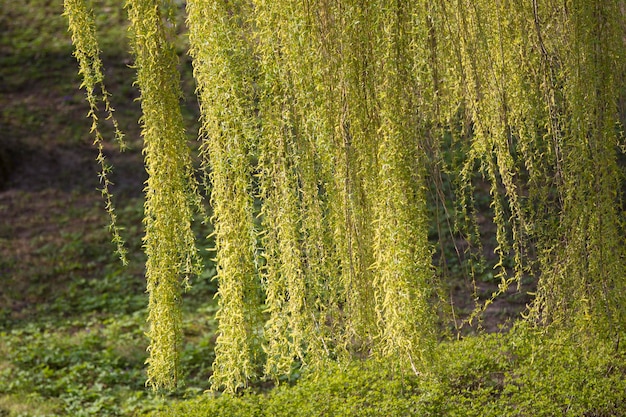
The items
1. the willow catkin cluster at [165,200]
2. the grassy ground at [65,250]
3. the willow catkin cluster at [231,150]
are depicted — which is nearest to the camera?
the willow catkin cluster at [231,150]

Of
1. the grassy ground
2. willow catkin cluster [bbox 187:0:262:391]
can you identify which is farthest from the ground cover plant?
the grassy ground

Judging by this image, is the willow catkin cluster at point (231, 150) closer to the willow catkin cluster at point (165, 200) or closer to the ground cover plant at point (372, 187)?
the ground cover plant at point (372, 187)

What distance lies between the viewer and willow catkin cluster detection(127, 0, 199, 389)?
9.70 ft

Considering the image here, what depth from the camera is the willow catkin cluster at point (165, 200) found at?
2955 millimetres

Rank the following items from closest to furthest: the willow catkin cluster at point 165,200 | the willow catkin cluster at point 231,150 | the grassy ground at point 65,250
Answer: the willow catkin cluster at point 231,150, the willow catkin cluster at point 165,200, the grassy ground at point 65,250

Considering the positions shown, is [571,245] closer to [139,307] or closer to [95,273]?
[139,307]

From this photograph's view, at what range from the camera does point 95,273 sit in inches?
335

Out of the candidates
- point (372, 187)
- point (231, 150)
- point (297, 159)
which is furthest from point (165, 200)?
point (372, 187)

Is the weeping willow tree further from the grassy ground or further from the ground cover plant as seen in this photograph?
the grassy ground

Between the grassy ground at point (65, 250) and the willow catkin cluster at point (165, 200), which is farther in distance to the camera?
the grassy ground at point (65, 250)

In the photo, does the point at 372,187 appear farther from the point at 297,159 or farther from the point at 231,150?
the point at 231,150

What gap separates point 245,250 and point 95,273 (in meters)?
6.06

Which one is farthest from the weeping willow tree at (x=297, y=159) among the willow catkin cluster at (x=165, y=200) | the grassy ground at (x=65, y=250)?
the grassy ground at (x=65, y=250)

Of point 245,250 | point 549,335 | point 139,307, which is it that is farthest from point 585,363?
point 139,307
